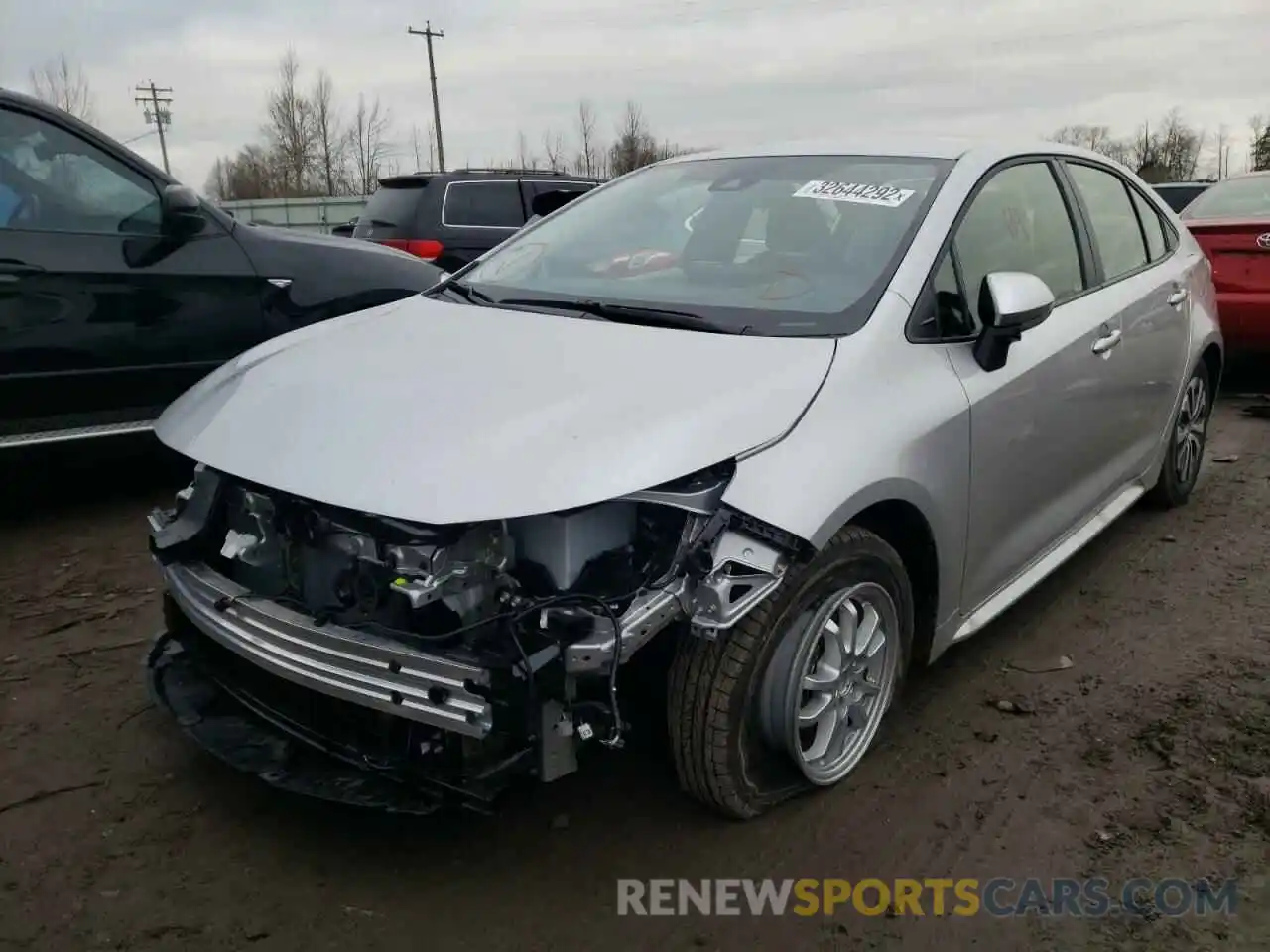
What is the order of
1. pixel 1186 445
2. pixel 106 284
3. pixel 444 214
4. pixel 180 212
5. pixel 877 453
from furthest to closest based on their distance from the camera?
pixel 444 214 → pixel 1186 445 → pixel 180 212 → pixel 106 284 → pixel 877 453

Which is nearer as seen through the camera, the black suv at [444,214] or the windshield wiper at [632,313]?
the windshield wiper at [632,313]

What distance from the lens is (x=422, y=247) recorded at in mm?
9461

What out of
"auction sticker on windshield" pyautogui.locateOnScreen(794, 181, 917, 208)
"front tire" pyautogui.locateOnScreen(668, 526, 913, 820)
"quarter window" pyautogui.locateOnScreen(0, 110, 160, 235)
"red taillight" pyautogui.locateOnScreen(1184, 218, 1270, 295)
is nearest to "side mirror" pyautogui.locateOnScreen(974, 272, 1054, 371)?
"auction sticker on windshield" pyautogui.locateOnScreen(794, 181, 917, 208)

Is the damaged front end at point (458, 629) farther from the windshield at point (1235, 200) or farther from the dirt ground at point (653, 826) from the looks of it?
the windshield at point (1235, 200)

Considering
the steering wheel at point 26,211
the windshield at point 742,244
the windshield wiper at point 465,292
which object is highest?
the steering wheel at point 26,211

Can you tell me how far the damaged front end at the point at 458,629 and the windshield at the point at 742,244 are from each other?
2.41 ft

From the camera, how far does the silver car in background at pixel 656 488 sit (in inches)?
88.4

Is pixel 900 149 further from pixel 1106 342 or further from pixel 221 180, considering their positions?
pixel 221 180

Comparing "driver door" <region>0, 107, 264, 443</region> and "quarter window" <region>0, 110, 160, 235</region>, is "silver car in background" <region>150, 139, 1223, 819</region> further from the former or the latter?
"quarter window" <region>0, 110, 160, 235</region>

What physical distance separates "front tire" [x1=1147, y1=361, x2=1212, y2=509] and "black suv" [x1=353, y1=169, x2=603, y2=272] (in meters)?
5.85

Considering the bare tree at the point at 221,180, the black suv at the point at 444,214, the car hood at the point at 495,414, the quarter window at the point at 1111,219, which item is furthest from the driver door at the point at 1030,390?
the bare tree at the point at 221,180

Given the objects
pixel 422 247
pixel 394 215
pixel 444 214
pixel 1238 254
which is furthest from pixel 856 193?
pixel 394 215

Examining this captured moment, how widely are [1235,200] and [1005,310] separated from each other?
254 inches

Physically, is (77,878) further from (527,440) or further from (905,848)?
(905,848)
